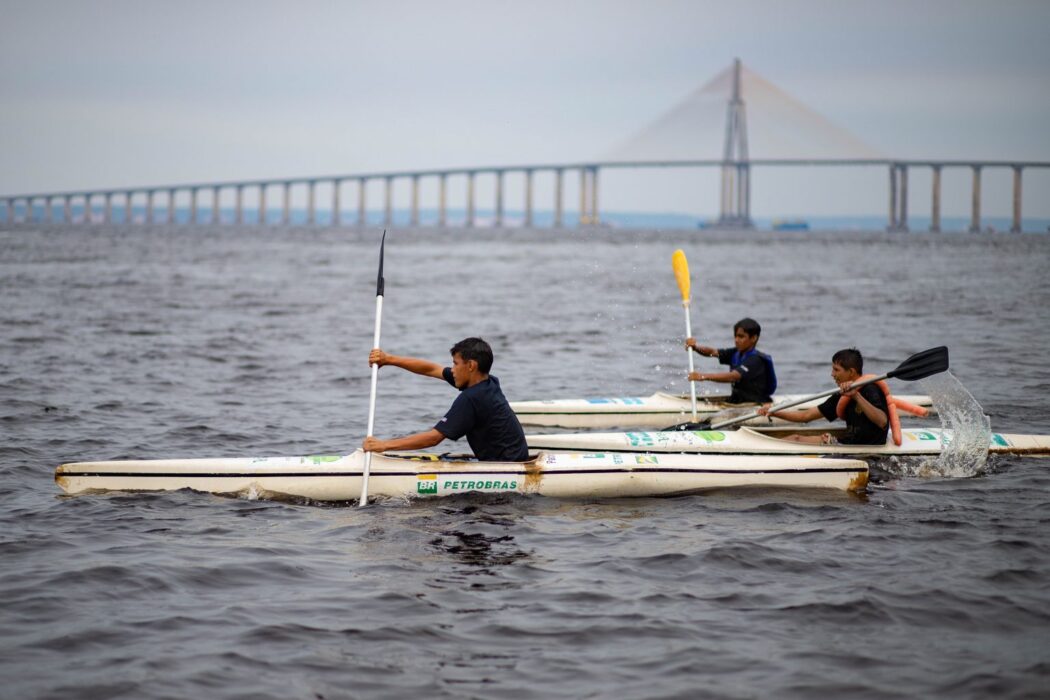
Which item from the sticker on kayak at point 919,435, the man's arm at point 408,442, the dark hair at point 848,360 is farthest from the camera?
the sticker on kayak at point 919,435

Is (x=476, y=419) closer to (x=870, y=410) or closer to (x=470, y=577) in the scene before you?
(x=470, y=577)

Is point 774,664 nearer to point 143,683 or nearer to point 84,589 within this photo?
point 143,683

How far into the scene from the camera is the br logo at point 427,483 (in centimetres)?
911

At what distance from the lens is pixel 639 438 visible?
1040cm

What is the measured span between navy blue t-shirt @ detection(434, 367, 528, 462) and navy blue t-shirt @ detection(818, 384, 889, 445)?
3.13m

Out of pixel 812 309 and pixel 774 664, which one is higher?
pixel 812 309

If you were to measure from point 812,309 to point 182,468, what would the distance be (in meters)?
25.2

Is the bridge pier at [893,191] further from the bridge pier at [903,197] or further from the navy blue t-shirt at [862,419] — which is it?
the navy blue t-shirt at [862,419]

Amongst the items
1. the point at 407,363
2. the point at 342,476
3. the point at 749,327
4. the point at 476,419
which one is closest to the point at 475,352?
the point at 476,419

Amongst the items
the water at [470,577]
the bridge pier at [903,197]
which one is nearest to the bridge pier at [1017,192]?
the bridge pier at [903,197]

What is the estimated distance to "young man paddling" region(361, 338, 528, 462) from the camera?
28.8 feet

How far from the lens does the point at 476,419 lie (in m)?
8.99

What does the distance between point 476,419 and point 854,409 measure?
147 inches

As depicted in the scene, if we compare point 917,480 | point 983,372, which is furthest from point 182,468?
point 983,372
